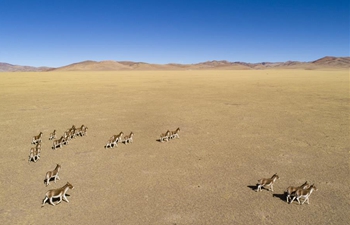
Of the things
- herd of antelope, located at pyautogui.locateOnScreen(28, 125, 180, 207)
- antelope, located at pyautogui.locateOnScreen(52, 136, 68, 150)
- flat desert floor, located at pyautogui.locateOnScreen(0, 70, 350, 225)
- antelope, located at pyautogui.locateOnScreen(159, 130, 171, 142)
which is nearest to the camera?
flat desert floor, located at pyautogui.locateOnScreen(0, 70, 350, 225)

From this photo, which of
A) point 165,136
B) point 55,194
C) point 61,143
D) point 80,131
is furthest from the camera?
point 80,131

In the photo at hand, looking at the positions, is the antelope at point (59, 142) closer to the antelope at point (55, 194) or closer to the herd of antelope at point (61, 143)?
the herd of antelope at point (61, 143)

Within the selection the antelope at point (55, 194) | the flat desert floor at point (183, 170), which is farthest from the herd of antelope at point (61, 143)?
the flat desert floor at point (183, 170)

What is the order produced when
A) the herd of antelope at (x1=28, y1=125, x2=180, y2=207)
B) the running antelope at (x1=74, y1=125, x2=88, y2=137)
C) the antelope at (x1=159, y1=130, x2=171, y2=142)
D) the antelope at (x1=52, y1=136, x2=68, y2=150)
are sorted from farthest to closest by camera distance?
1. the running antelope at (x1=74, y1=125, x2=88, y2=137)
2. the antelope at (x1=159, y1=130, x2=171, y2=142)
3. the antelope at (x1=52, y1=136, x2=68, y2=150)
4. the herd of antelope at (x1=28, y1=125, x2=180, y2=207)

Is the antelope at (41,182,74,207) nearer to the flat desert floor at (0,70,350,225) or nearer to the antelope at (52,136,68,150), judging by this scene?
the flat desert floor at (0,70,350,225)

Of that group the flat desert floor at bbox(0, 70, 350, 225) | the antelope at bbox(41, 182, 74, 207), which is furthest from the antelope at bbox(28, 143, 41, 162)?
the antelope at bbox(41, 182, 74, 207)

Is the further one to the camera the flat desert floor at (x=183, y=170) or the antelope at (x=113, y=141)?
the antelope at (x=113, y=141)

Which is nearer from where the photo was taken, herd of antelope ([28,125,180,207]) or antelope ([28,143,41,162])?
herd of antelope ([28,125,180,207])

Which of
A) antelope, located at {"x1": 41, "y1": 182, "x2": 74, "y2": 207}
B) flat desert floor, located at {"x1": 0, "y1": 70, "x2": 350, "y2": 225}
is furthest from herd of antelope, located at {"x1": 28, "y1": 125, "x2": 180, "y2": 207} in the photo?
flat desert floor, located at {"x1": 0, "y1": 70, "x2": 350, "y2": 225}

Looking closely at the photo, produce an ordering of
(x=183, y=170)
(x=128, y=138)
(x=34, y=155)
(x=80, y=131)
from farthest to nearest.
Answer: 1. (x=80, y=131)
2. (x=128, y=138)
3. (x=34, y=155)
4. (x=183, y=170)

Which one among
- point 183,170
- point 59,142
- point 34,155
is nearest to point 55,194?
point 34,155

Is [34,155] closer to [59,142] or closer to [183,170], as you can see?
[59,142]

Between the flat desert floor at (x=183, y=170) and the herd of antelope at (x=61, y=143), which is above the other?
the herd of antelope at (x=61, y=143)

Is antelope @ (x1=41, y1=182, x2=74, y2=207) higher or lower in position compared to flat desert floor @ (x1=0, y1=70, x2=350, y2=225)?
higher
